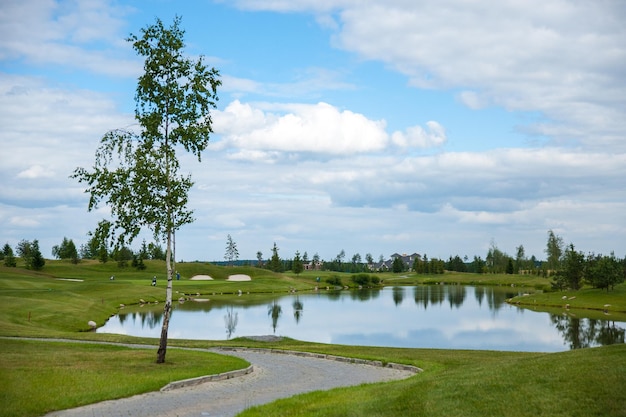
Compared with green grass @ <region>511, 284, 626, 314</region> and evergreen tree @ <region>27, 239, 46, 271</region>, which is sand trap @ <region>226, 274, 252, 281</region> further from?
green grass @ <region>511, 284, 626, 314</region>

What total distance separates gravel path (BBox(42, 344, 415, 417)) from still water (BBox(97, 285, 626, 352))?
22.7 meters

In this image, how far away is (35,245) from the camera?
15375cm

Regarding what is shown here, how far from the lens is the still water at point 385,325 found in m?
52.7

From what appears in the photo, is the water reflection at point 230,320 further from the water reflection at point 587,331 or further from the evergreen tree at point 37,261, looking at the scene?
the evergreen tree at point 37,261

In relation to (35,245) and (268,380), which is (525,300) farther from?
(35,245)

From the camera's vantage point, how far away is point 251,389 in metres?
21.3

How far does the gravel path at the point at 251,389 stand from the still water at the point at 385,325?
2270 centimetres

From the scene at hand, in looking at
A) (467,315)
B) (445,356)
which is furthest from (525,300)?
(445,356)

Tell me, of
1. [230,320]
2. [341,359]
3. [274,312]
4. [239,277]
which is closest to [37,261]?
[239,277]

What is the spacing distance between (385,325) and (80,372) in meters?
48.9

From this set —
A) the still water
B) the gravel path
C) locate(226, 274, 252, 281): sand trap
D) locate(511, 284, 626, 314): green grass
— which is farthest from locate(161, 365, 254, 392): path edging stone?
locate(226, 274, 252, 281): sand trap

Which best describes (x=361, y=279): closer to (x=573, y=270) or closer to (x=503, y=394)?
(x=573, y=270)

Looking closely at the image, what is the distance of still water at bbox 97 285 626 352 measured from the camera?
5269cm

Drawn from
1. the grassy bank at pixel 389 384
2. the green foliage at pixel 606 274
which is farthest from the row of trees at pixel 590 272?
the grassy bank at pixel 389 384
